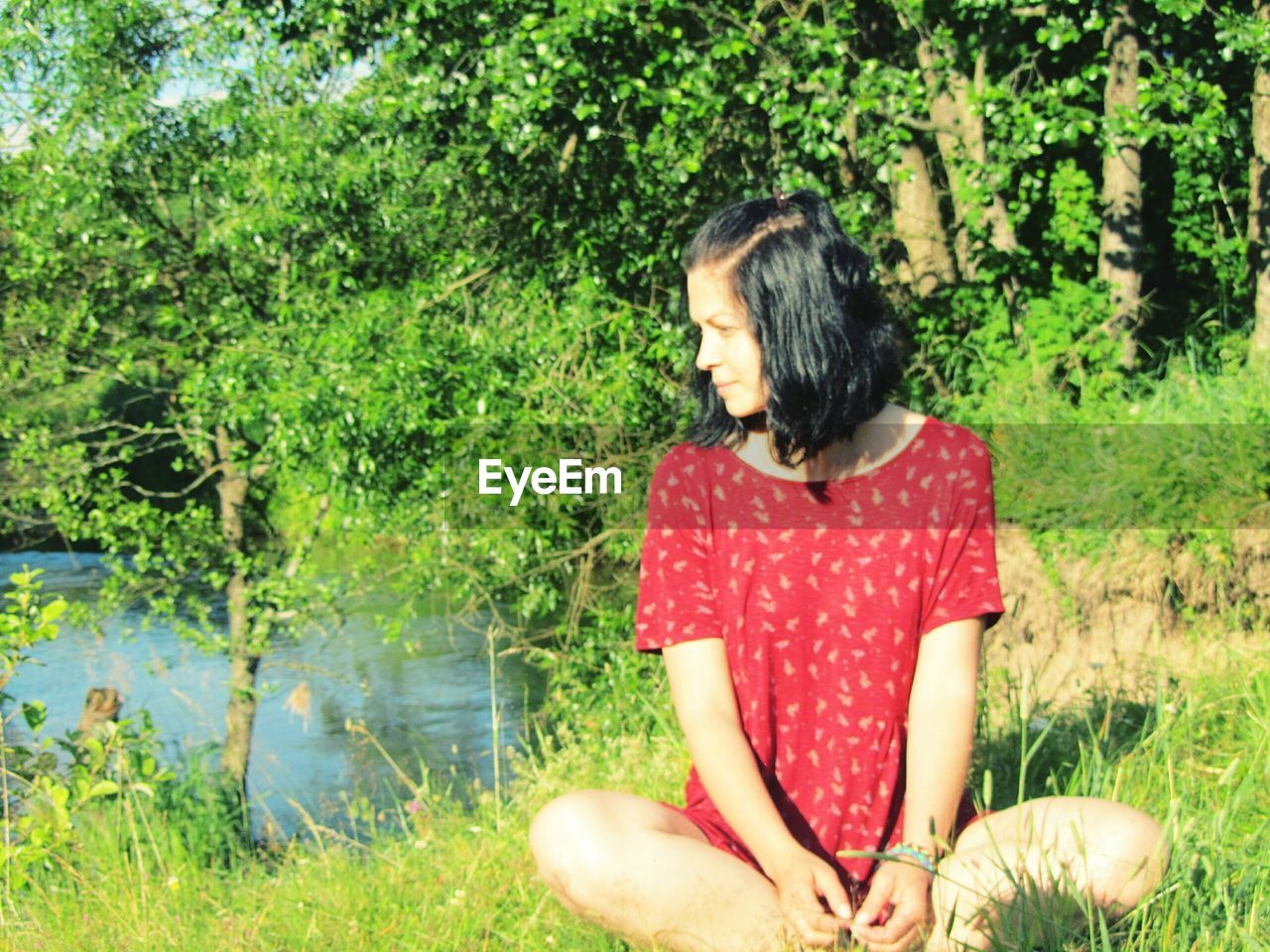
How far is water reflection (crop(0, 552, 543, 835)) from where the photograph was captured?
8883 millimetres

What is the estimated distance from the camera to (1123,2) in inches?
231

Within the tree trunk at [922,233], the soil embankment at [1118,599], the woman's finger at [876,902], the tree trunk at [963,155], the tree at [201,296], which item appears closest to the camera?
the woman's finger at [876,902]

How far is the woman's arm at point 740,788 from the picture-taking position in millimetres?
1962

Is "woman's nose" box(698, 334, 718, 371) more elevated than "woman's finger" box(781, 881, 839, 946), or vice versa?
"woman's nose" box(698, 334, 718, 371)

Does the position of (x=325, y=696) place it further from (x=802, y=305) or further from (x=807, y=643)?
(x=802, y=305)

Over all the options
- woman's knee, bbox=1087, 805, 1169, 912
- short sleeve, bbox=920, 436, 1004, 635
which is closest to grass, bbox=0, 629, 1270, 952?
woman's knee, bbox=1087, 805, 1169, 912

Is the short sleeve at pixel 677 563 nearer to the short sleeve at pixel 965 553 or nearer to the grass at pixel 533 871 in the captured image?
the short sleeve at pixel 965 553

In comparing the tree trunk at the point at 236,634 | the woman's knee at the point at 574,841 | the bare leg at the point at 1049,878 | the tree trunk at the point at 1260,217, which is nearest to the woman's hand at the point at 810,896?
the bare leg at the point at 1049,878

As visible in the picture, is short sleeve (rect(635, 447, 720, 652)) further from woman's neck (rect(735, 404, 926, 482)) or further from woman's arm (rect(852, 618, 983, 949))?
woman's arm (rect(852, 618, 983, 949))

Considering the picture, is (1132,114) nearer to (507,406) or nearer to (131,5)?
(507,406)

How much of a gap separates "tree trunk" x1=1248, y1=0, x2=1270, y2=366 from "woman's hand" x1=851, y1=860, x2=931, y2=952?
5146 millimetres

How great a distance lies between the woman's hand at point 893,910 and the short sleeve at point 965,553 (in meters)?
0.39

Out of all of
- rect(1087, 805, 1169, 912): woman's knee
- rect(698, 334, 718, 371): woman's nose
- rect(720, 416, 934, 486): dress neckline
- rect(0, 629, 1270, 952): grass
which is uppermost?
rect(698, 334, 718, 371): woman's nose

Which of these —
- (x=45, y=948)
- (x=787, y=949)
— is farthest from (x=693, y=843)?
(x=45, y=948)
